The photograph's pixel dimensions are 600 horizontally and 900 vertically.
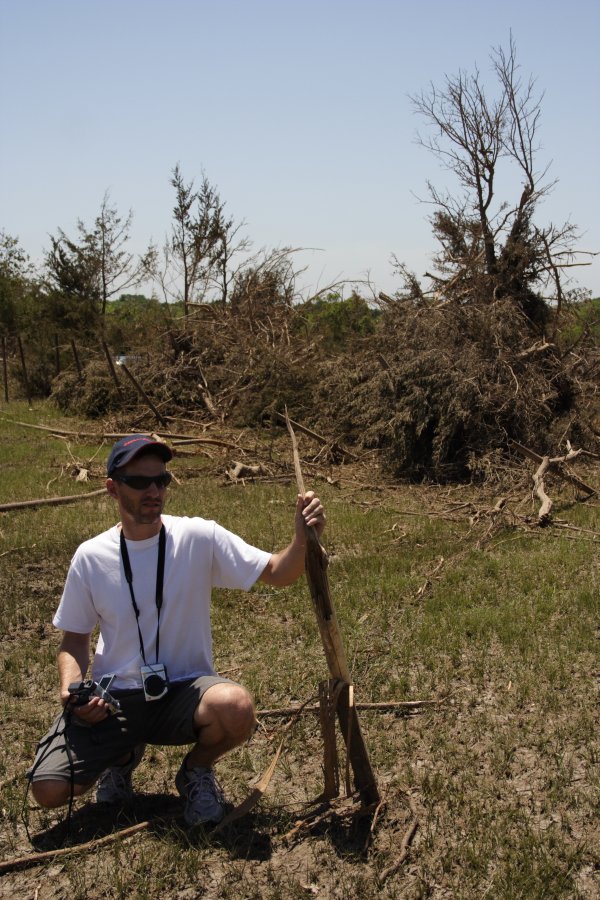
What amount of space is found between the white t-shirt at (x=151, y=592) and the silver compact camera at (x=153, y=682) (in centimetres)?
10

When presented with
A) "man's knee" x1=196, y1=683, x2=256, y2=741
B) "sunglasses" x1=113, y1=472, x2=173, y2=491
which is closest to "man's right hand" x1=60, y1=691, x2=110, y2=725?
"man's knee" x1=196, y1=683, x2=256, y2=741

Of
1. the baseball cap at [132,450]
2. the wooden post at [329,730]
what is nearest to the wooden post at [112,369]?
the baseball cap at [132,450]

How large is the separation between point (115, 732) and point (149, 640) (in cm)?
39

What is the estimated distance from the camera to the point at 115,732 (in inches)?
133

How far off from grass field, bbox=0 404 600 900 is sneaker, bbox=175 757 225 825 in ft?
0.25

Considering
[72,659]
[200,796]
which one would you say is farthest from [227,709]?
[72,659]

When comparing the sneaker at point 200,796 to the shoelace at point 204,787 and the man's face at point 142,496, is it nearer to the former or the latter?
the shoelace at point 204,787

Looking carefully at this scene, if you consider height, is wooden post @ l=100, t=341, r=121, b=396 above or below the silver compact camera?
above

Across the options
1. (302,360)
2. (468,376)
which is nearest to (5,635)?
(468,376)

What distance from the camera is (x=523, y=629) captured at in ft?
17.6

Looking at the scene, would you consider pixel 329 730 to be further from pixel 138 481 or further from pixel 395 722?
pixel 138 481

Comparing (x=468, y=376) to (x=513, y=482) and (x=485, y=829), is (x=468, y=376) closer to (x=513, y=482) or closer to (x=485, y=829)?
(x=513, y=482)

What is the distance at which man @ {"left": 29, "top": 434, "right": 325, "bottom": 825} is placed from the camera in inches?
131

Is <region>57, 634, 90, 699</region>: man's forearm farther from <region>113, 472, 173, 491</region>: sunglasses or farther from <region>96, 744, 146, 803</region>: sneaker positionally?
<region>113, 472, 173, 491</region>: sunglasses
